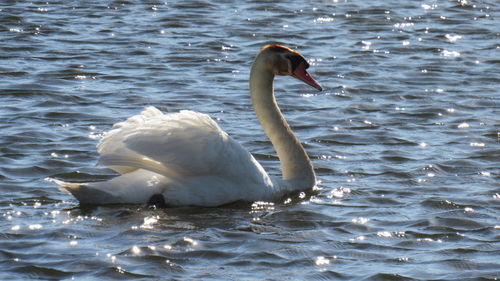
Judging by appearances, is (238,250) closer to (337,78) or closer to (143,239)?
(143,239)

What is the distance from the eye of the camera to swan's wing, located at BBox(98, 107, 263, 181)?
857 centimetres

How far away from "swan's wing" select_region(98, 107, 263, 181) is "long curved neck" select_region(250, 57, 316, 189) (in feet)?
2.42

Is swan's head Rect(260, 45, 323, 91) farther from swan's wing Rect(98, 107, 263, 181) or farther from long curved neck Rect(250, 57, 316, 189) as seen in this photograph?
swan's wing Rect(98, 107, 263, 181)

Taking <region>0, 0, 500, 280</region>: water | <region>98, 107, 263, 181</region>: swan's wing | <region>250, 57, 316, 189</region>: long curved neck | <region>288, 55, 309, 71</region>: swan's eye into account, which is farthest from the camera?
→ <region>288, 55, 309, 71</region>: swan's eye

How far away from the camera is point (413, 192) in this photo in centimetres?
945

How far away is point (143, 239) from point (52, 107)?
4399mm

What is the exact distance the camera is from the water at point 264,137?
7637mm

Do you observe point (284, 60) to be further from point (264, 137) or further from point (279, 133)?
point (264, 137)

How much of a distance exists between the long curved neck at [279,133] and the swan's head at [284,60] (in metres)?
0.06

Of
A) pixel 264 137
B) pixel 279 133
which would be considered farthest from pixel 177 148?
pixel 264 137

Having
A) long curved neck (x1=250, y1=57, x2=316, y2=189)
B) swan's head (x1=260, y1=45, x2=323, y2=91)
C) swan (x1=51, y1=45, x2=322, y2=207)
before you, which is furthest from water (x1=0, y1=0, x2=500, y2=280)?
swan's head (x1=260, y1=45, x2=323, y2=91)

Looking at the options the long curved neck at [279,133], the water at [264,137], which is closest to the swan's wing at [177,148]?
the water at [264,137]

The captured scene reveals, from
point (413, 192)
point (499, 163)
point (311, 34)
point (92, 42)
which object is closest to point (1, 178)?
point (413, 192)

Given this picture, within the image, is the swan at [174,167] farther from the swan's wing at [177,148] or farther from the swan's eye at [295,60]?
the swan's eye at [295,60]
